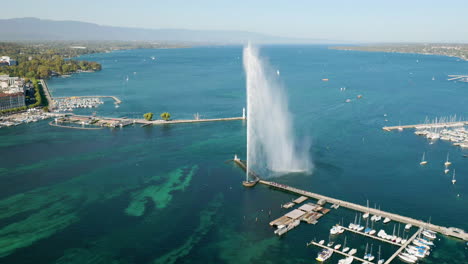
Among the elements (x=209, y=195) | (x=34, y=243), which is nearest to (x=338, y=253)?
(x=209, y=195)

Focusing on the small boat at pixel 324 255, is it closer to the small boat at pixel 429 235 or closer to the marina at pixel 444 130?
the small boat at pixel 429 235

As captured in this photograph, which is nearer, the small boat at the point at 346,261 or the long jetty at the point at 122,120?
the small boat at the point at 346,261

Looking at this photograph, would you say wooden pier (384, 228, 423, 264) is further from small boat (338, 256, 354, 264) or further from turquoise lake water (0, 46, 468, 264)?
small boat (338, 256, 354, 264)

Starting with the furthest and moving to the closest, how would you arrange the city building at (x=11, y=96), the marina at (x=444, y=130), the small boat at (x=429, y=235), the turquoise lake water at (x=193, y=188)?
the city building at (x=11, y=96) → the marina at (x=444, y=130) → the small boat at (x=429, y=235) → the turquoise lake water at (x=193, y=188)

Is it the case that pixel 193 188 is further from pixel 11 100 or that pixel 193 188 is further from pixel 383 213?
pixel 11 100

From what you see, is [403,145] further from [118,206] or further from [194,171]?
[118,206]

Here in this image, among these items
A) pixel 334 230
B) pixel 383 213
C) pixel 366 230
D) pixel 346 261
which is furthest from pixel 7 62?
pixel 346 261

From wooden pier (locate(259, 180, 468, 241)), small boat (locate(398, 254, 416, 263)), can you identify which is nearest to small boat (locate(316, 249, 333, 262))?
small boat (locate(398, 254, 416, 263))

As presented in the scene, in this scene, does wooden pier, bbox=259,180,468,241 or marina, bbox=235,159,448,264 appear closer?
marina, bbox=235,159,448,264

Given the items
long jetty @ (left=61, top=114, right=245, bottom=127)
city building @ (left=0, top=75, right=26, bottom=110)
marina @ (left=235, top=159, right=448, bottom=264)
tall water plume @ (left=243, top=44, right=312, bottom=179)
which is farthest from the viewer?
city building @ (left=0, top=75, right=26, bottom=110)

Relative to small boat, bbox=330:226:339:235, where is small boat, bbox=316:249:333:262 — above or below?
below

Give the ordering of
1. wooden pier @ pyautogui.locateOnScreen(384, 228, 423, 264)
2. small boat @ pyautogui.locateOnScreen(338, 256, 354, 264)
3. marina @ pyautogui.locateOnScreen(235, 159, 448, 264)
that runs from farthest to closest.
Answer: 1. marina @ pyautogui.locateOnScreen(235, 159, 448, 264)
2. wooden pier @ pyautogui.locateOnScreen(384, 228, 423, 264)
3. small boat @ pyautogui.locateOnScreen(338, 256, 354, 264)

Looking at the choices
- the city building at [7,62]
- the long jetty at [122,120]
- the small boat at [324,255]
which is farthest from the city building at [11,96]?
the small boat at [324,255]
